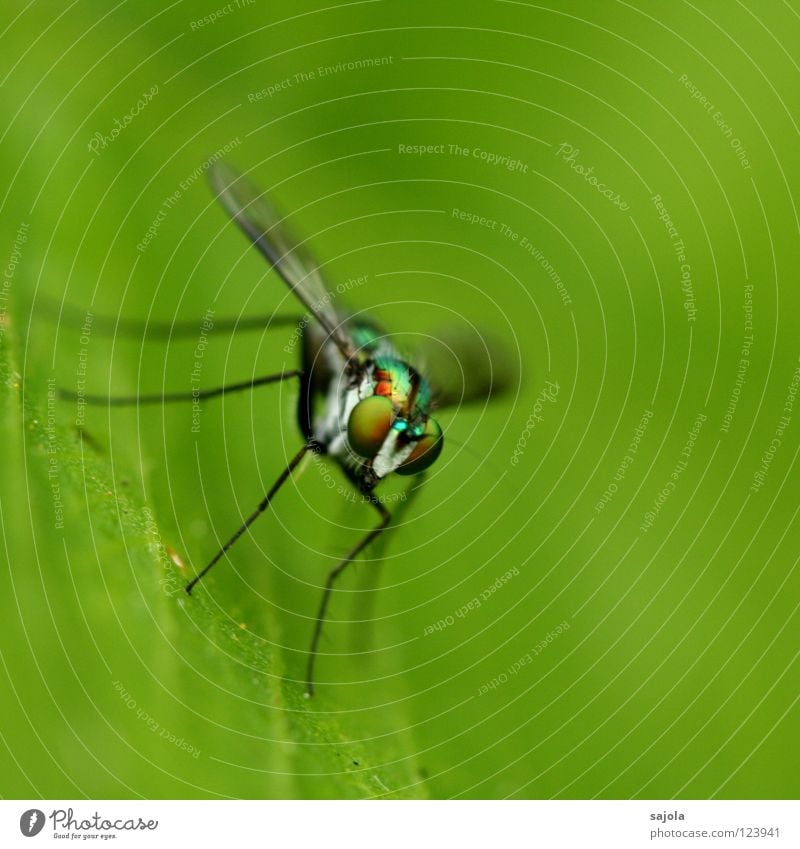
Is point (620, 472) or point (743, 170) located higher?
point (743, 170)

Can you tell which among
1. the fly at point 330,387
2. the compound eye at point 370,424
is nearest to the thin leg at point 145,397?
the fly at point 330,387

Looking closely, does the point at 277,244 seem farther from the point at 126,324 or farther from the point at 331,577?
the point at 331,577

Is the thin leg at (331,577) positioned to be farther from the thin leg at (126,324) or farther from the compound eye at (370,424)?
the thin leg at (126,324)

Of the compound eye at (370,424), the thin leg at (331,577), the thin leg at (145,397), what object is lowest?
the thin leg at (331,577)

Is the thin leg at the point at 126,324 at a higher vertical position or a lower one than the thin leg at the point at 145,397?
higher

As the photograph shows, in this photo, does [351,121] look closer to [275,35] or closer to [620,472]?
[275,35]

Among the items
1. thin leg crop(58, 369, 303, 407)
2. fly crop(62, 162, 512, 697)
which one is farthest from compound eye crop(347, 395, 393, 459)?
thin leg crop(58, 369, 303, 407)
